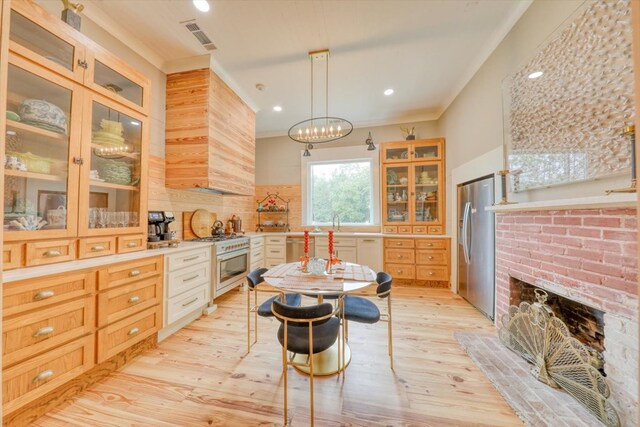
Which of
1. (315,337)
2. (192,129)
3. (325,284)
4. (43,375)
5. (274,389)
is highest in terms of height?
(192,129)

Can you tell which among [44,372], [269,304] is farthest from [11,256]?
[269,304]

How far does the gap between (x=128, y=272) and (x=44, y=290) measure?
51cm

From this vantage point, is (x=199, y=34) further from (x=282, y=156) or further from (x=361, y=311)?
(x=361, y=311)

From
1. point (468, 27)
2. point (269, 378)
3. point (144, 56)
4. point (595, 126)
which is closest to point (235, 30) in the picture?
point (144, 56)

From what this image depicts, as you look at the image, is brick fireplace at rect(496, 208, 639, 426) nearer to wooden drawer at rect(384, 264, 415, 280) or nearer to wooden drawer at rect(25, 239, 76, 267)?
wooden drawer at rect(384, 264, 415, 280)

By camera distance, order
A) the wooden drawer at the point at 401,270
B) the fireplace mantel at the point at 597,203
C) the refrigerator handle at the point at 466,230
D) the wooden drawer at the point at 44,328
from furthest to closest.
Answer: the wooden drawer at the point at 401,270, the refrigerator handle at the point at 466,230, the wooden drawer at the point at 44,328, the fireplace mantel at the point at 597,203

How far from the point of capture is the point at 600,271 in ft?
4.66

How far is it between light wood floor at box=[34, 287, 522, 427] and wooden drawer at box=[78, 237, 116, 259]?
3.18 ft

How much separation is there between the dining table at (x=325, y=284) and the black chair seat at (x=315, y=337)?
22cm

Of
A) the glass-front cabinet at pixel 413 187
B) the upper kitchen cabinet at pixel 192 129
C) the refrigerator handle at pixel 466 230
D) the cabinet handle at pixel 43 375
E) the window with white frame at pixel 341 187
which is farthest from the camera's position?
the window with white frame at pixel 341 187

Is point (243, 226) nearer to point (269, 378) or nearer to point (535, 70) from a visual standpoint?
point (269, 378)

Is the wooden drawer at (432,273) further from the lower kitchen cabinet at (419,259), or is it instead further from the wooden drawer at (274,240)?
the wooden drawer at (274,240)

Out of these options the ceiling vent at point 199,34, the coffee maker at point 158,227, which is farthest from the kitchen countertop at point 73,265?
the ceiling vent at point 199,34

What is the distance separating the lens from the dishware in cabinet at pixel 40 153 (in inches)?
60.6
